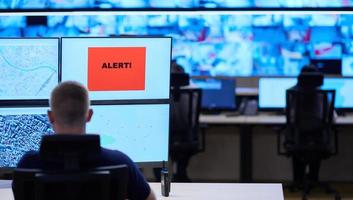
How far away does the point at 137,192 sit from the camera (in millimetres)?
2764

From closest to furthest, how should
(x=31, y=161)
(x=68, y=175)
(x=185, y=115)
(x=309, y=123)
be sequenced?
(x=68, y=175) < (x=31, y=161) < (x=309, y=123) < (x=185, y=115)

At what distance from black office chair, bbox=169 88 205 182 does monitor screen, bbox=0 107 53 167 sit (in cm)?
348

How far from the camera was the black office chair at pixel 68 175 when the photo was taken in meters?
2.38

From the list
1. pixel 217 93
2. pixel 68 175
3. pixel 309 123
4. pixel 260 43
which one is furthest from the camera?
pixel 260 43

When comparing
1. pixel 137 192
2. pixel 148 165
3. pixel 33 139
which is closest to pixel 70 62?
pixel 33 139

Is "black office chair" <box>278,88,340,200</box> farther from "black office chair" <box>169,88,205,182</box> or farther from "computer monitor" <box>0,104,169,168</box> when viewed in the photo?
"computer monitor" <box>0,104,169,168</box>

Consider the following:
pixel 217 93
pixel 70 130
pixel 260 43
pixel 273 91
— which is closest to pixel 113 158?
pixel 70 130

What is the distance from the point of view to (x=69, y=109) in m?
2.59

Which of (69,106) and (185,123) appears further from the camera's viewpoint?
(185,123)

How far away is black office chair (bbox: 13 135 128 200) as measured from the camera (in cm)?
238

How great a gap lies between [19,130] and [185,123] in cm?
367

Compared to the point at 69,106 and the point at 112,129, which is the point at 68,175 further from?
the point at 112,129

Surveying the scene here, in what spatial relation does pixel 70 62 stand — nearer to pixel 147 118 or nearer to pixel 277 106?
pixel 147 118

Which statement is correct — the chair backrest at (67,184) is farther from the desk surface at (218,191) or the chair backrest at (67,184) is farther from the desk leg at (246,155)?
the desk leg at (246,155)
